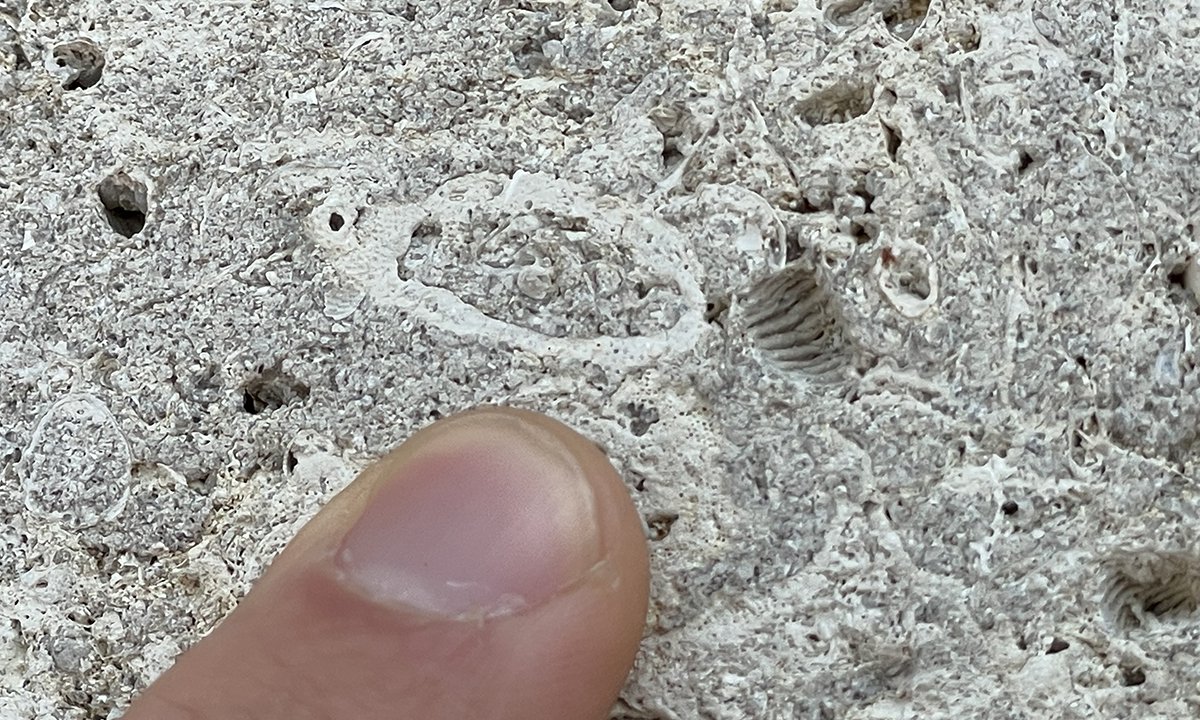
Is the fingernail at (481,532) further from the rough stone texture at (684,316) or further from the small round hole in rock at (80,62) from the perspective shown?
the small round hole in rock at (80,62)

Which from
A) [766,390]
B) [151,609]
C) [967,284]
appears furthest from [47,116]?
[967,284]

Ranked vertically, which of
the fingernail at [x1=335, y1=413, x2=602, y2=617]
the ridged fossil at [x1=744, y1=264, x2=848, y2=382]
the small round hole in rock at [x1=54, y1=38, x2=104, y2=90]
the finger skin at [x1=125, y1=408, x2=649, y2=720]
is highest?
the small round hole in rock at [x1=54, y1=38, x2=104, y2=90]

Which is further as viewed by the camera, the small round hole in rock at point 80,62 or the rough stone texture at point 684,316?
the small round hole in rock at point 80,62

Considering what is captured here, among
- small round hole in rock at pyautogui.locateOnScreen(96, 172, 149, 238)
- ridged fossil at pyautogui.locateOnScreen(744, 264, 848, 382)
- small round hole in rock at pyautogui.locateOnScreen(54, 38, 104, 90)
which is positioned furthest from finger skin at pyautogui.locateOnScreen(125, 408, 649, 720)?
small round hole in rock at pyautogui.locateOnScreen(54, 38, 104, 90)

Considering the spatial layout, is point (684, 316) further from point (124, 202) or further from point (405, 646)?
point (124, 202)

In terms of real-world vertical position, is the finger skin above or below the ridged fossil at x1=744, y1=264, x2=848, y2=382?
below

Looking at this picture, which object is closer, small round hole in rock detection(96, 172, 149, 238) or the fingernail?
the fingernail

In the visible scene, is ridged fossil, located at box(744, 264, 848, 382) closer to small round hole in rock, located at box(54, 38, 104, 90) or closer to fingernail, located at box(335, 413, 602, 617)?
fingernail, located at box(335, 413, 602, 617)

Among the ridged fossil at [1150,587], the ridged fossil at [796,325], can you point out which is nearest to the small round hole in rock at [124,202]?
the ridged fossil at [796,325]

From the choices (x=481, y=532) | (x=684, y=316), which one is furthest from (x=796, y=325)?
(x=481, y=532)
